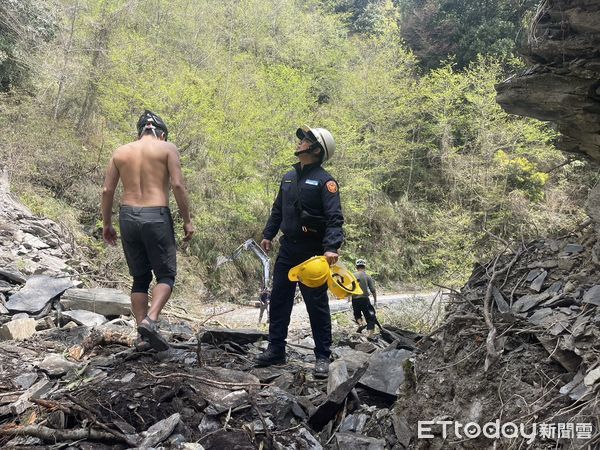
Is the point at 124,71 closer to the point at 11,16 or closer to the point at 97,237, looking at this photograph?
the point at 11,16

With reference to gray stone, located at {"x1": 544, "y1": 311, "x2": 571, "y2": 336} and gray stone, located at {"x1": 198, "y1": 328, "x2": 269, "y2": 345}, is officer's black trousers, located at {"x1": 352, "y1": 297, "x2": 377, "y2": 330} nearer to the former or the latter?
gray stone, located at {"x1": 198, "y1": 328, "x2": 269, "y2": 345}

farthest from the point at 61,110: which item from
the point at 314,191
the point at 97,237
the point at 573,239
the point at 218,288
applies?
the point at 573,239

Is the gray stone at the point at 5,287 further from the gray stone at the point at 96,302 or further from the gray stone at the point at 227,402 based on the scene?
the gray stone at the point at 227,402

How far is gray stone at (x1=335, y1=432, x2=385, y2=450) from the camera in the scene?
2.58m

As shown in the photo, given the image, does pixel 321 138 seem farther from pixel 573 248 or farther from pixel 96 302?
pixel 96 302

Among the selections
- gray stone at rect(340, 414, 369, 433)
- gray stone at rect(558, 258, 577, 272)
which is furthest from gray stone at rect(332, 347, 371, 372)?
gray stone at rect(558, 258, 577, 272)

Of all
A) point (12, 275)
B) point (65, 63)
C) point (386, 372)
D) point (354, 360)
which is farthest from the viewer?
point (65, 63)

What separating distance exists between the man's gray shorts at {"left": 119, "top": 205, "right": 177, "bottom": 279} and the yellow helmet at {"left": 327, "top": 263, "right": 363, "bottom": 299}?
1290 millimetres

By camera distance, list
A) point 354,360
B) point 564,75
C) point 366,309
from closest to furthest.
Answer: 1. point 564,75
2. point 354,360
3. point 366,309

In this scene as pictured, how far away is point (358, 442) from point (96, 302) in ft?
11.5

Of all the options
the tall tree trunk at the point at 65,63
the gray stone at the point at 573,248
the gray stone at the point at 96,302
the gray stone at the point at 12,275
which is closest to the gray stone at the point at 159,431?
the gray stone at the point at 573,248

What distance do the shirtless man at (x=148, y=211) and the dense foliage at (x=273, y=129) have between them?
488cm

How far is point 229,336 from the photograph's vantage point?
438cm

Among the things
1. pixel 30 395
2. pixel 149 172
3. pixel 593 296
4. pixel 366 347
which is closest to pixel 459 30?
pixel 366 347
